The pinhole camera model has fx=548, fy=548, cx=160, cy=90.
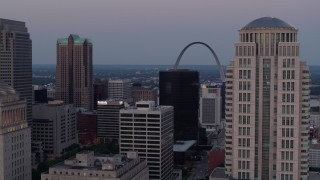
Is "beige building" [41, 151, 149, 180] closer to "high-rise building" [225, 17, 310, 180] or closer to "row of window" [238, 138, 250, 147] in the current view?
"high-rise building" [225, 17, 310, 180]

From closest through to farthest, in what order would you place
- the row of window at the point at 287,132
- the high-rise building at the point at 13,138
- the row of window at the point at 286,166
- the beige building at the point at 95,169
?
the row of window at the point at 287,132
the row of window at the point at 286,166
the beige building at the point at 95,169
the high-rise building at the point at 13,138

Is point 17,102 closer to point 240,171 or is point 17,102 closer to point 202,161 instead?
point 240,171

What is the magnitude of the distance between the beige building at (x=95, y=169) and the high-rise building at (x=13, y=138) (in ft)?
43.7

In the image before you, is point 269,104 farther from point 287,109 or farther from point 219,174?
point 219,174

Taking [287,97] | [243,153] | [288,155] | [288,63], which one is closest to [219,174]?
[243,153]

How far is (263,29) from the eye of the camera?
305 feet

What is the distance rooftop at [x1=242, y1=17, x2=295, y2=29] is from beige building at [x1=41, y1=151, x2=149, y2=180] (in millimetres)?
32667

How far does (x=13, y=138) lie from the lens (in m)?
108

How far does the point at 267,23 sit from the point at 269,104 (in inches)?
547

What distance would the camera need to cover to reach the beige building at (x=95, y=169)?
302 feet

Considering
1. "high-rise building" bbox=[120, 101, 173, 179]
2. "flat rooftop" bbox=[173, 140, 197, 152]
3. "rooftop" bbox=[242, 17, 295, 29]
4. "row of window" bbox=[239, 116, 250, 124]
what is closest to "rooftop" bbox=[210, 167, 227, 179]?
"row of window" bbox=[239, 116, 250, 124]

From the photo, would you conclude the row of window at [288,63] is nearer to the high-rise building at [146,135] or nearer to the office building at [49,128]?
the high-rise building at [146,135]

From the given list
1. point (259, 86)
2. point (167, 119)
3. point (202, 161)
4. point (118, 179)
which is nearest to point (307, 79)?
point (259, 86)

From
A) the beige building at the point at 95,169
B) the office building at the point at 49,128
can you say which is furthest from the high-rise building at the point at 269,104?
the office building at the point at 49,128
